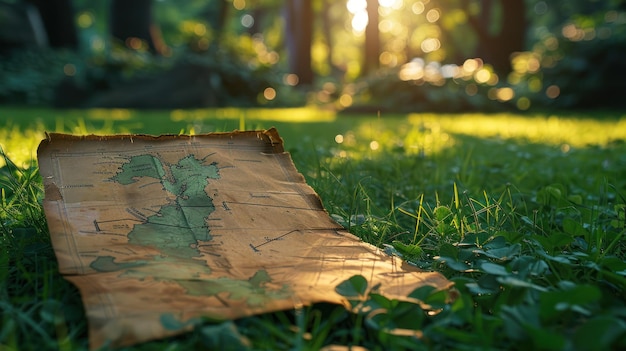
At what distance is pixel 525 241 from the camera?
1706mm

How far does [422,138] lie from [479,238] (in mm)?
2379

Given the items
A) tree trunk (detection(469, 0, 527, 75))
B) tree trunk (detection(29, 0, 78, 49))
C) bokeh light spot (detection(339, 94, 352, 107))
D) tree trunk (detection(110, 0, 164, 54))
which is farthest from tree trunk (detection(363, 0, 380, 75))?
tree trunk (detection(29, 0, 78, 49))

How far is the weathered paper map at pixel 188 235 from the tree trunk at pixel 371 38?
13289 millimetres

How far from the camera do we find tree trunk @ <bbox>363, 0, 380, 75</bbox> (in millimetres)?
14898

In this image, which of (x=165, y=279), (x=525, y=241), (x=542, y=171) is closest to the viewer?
(x=165, y=279)

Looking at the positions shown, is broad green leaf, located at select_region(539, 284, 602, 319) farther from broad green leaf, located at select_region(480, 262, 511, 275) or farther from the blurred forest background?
the blurred forest background

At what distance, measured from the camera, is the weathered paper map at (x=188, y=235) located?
3.89ft

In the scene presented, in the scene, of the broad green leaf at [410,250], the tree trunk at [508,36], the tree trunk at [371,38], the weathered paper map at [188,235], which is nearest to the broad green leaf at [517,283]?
the weathered paper map at [188,235]

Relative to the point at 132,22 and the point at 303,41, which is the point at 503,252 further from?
the point at 132,22

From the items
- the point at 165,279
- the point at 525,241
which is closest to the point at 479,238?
Result: the point at 525,241

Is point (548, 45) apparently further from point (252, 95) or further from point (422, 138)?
point (422, 138)

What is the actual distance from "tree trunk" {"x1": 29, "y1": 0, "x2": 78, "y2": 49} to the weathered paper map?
13248 mm

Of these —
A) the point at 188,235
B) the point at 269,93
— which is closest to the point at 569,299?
the point at 188,235

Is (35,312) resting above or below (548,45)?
below
